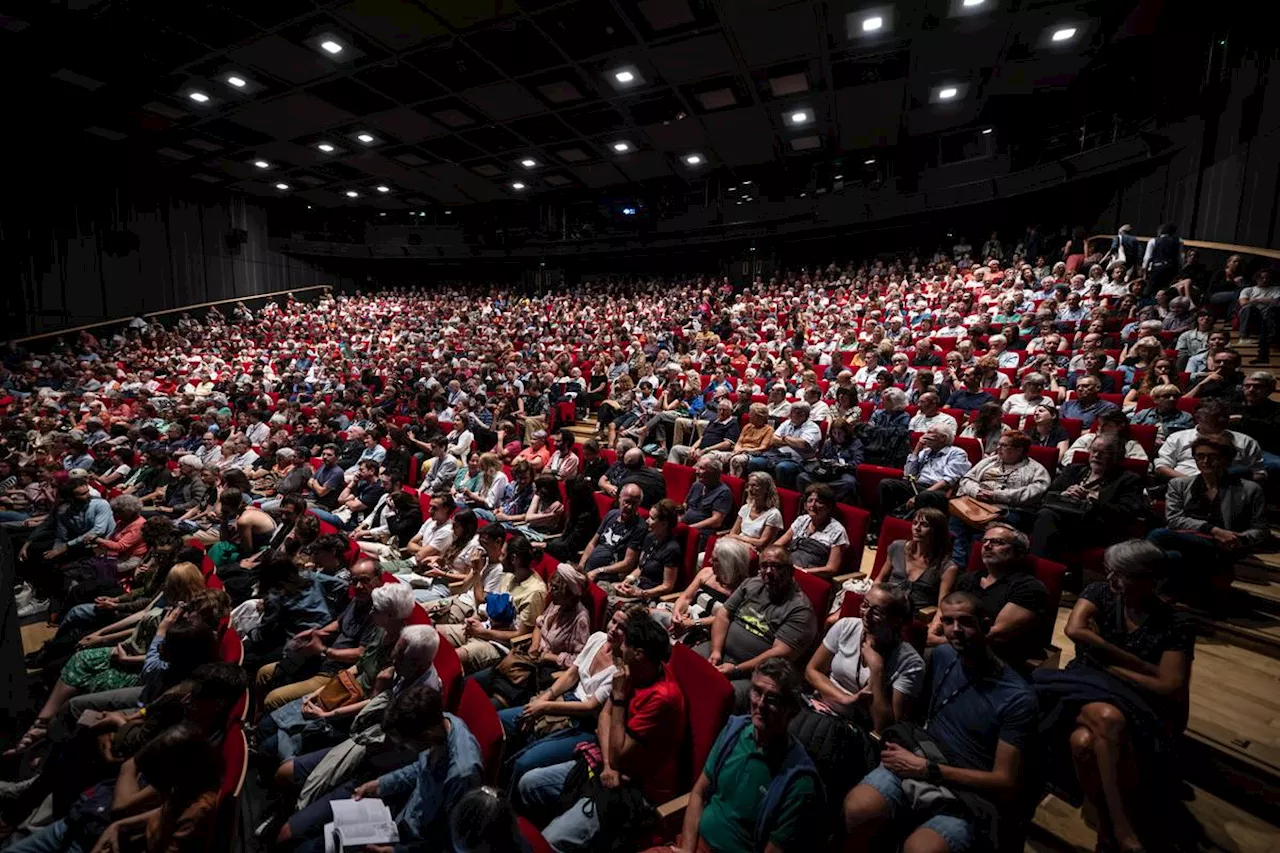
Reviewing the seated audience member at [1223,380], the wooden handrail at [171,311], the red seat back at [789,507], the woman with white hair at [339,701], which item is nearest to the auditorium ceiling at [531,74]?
the wooden handrail at [171,311]

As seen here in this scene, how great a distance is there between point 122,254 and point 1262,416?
58.4 ft

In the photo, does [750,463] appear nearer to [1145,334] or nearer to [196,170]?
[1145,334]

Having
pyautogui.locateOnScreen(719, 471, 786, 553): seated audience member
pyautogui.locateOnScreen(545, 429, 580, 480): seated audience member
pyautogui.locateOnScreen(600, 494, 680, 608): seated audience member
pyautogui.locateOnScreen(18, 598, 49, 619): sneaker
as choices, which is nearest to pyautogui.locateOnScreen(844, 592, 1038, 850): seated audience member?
pyautogui.locateOnScreen(719, 471, 786, 553): seated audience member

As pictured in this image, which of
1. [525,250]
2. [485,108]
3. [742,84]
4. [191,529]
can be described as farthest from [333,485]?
[525,250]

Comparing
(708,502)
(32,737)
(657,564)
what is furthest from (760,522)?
(32,737)

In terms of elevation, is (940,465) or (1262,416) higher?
(1262,416)

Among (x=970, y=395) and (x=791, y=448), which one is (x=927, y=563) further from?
(x=970, y=395)

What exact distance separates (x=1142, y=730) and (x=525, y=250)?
15.9 metres

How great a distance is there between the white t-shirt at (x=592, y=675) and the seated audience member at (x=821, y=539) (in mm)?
1061

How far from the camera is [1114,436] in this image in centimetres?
268

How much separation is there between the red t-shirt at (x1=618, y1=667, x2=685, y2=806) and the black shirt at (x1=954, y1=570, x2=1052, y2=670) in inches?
44.9

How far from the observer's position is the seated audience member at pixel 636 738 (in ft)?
5.84

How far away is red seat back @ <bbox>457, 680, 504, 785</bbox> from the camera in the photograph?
1.72m

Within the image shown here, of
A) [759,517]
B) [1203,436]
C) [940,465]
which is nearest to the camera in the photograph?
[1203,436]
